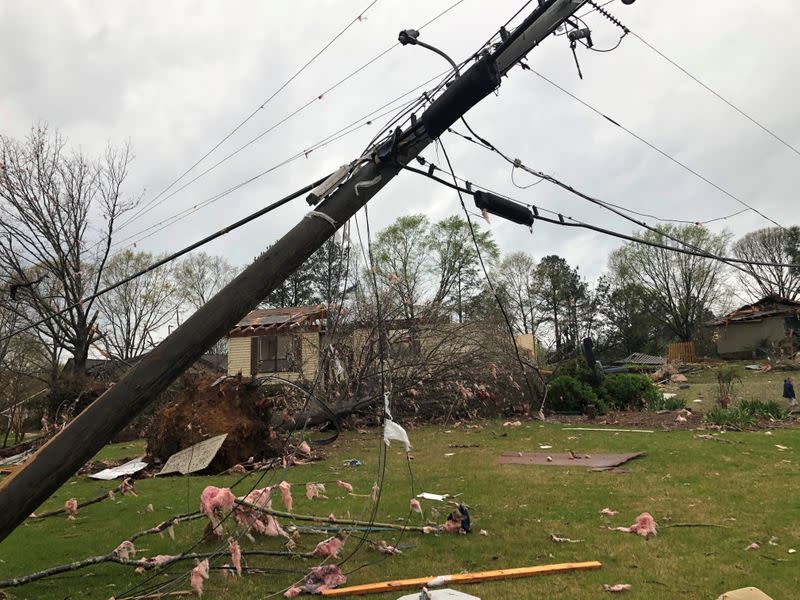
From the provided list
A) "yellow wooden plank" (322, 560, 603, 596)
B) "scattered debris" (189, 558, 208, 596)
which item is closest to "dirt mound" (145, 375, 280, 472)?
"scattered debris" (189, 558, 208, 596)

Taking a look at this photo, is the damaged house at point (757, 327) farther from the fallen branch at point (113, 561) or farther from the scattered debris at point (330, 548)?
the fallen branch at point (113, 561)

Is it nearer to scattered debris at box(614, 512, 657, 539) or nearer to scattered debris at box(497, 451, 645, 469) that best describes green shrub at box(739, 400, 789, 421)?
scattered debris at box(497, 451, 645, 469)

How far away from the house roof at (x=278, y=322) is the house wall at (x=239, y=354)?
46.9 inches

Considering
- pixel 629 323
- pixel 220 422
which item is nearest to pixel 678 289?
pixel 629 323

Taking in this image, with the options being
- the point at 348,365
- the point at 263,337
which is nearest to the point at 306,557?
the point at 348,365

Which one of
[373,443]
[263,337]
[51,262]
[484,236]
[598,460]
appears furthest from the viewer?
[484,236]

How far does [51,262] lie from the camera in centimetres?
1900

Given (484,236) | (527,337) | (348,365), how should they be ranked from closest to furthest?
(348,365)
(527,337)
(484,236)

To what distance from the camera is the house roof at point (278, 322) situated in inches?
713

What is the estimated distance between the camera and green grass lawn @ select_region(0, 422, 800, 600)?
12.7 ft

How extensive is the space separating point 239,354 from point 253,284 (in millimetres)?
26267

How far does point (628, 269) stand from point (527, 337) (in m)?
19.1

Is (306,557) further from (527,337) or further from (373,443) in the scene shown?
(527,337)

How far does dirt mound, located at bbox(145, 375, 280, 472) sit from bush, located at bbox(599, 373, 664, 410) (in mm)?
10254
